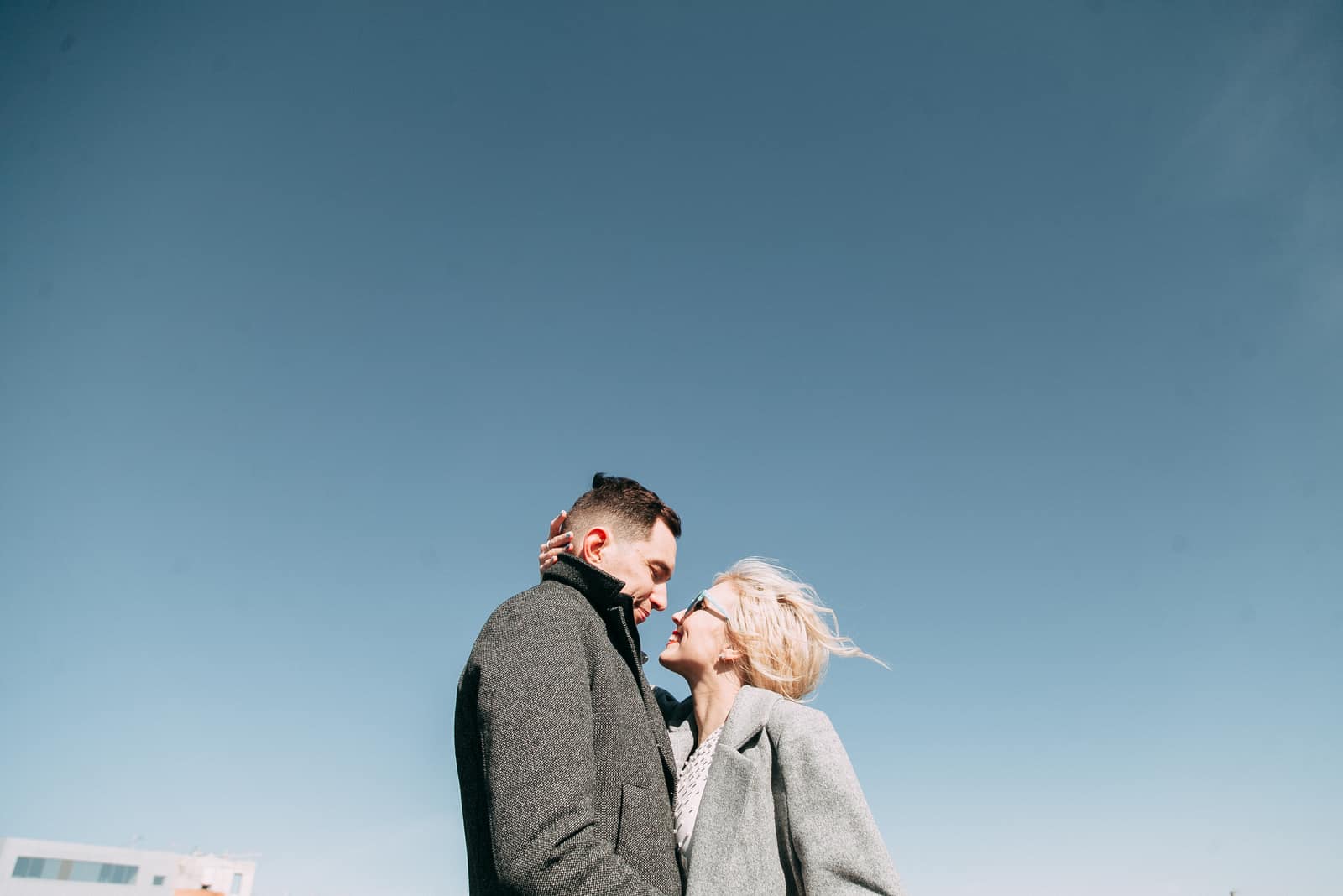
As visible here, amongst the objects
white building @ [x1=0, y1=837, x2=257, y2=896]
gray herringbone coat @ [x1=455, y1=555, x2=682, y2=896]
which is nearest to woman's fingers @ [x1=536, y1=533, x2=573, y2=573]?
gray herringbone coat @ [x1=455, y1=555, x2=682, y2=896]

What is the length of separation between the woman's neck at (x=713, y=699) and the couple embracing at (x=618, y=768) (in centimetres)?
29

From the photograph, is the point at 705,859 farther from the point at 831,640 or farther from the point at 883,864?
the point at 831,640

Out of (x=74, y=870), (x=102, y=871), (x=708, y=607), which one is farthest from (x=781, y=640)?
(x=102, y=871)

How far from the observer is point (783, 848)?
102 inches

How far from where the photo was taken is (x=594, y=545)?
125 inches

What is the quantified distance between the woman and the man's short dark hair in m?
0.14

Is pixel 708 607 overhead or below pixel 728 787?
overhead

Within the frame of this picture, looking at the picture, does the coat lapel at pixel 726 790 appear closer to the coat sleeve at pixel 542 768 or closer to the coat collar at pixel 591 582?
the coat sleeve at pixel 542 768

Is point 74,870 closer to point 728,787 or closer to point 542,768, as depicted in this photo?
point 728,787

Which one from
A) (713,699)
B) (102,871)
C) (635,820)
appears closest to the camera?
(635,820)

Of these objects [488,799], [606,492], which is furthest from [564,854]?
[606,492]

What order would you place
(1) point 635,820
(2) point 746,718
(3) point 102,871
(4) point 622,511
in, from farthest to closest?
(3) point 102,871
(4) point 622,511
(2) point 746,718
(1) point 635,820

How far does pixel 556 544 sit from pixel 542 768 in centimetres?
143

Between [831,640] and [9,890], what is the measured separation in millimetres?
69127
